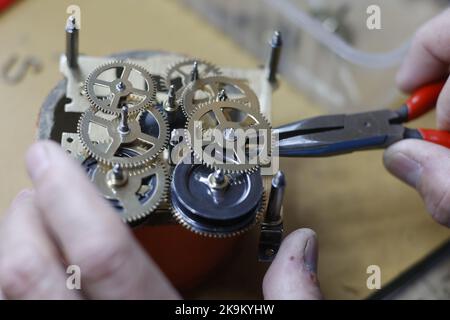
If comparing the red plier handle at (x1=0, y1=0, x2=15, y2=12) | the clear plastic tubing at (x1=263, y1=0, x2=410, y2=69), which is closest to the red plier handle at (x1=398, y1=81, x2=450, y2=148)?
the clear plastic tubing at (x1=263, y1=0, x2=410, y2=69)

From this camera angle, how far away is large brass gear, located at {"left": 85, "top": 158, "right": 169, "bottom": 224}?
34.6 inches

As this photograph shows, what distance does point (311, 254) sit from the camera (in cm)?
94

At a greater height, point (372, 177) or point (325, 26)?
point (325, 26)

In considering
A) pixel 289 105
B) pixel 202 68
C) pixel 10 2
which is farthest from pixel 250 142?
pixel 10 2

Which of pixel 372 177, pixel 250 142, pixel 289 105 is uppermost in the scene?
pixel 250 142

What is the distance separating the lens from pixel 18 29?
141 cm

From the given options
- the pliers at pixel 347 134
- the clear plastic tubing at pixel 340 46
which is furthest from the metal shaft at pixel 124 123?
the clear plastic tubing at pixel 340 46

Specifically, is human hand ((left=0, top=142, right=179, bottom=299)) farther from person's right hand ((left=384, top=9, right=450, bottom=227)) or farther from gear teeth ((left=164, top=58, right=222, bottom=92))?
person's right hand ((left=384, top=9, right=450, bottom=227))

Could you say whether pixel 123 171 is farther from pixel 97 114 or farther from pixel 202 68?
→ pixel 202 68

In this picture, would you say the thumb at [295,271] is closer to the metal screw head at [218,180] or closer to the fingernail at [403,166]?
the metal screw head at [218,180]

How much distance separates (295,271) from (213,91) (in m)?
0.33

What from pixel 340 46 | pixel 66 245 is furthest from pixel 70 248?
pixel 340 46

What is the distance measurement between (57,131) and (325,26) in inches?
29.4

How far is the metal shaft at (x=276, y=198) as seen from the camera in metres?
0.89
